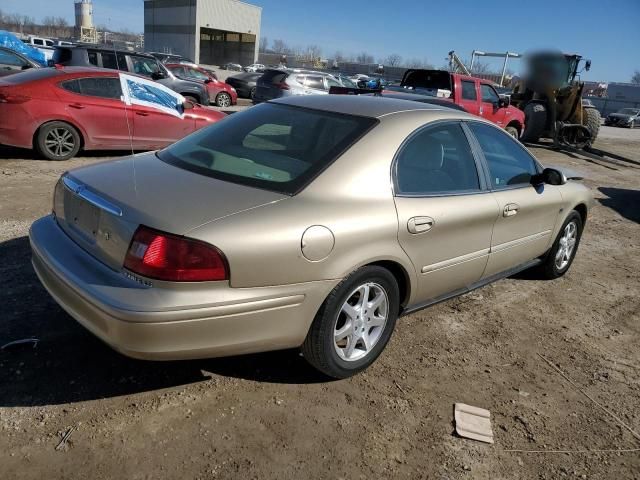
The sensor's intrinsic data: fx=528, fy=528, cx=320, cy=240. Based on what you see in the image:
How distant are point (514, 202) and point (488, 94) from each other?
400 inches

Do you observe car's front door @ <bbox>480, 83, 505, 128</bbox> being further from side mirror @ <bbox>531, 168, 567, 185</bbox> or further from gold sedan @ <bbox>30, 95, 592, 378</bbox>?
gold sedan @ <bbox>30, 95, 592, 378</bbox>

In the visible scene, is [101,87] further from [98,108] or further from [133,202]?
[133,202]

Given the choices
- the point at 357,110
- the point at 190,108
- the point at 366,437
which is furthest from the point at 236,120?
the point at 190,108

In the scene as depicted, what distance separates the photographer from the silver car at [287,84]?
15.5 m

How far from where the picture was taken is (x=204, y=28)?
62.8 metres

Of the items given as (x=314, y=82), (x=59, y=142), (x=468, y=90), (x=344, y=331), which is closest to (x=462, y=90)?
(x=468, y=90)

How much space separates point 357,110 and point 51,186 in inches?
179

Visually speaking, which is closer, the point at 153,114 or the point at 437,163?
the point at 437,163

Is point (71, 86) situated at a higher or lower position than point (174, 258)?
lower

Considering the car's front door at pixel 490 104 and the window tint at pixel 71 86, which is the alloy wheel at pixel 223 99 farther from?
the window tint at pixel 71 86

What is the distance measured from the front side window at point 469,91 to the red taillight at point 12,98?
360 inches

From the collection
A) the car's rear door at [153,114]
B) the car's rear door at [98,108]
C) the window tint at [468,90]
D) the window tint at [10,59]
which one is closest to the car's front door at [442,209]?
the car's rear door at [98,108]

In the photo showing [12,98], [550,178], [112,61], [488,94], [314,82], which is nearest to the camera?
[550,178]

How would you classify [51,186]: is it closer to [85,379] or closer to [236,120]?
[236,120]
